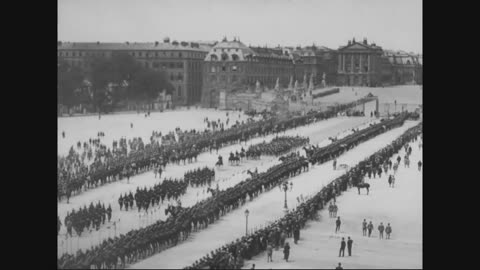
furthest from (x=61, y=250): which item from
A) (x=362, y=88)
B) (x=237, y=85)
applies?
A: (x=362, y=88)

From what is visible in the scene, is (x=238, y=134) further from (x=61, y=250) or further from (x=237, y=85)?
(x=61, y=250)

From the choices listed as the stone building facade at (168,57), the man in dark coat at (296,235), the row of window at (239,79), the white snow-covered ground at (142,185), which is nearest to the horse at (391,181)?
the white snow-covered ground at (142,185)

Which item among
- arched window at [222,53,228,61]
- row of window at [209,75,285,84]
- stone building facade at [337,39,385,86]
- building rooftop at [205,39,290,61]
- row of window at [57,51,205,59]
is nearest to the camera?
row of window at [57,51,205,59]

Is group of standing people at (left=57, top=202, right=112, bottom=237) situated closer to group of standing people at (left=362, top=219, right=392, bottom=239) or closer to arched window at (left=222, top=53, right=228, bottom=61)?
group of standing people at (left=362, top=219, right=392, bottom=239)

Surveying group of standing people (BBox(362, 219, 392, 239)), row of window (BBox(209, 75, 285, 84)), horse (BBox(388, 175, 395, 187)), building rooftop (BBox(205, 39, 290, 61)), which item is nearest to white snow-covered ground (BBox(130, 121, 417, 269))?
horse (BBox(388, 175, 395, 187))

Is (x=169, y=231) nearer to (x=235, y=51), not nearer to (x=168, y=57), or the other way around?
(x=235, y=51)

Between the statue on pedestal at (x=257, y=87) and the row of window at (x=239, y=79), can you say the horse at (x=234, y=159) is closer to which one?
the row of window at (x=239, y=79)
